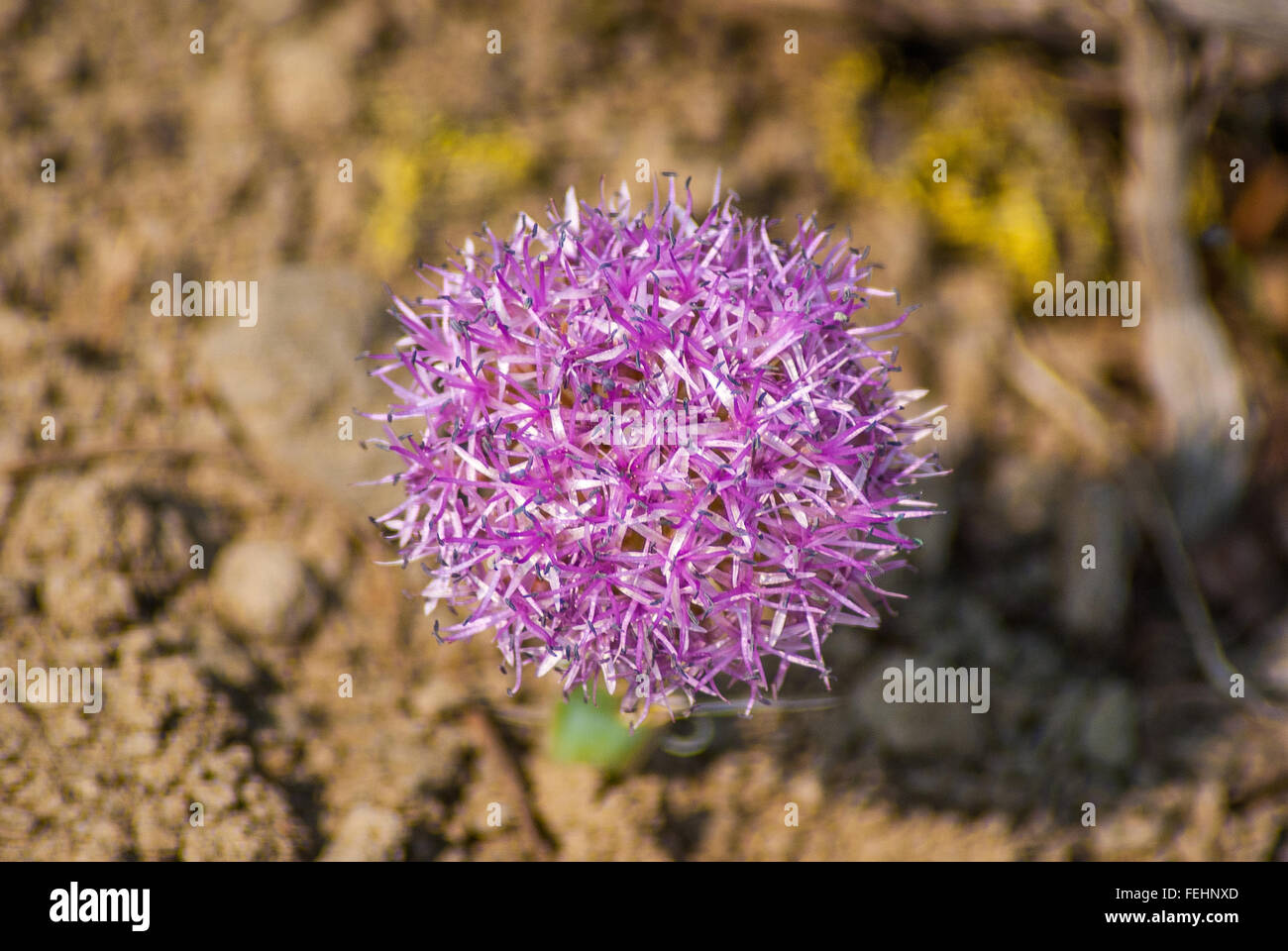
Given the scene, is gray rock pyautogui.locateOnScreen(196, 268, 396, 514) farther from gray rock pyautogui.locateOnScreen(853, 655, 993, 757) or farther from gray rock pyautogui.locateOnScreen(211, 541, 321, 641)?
gray rock pyautogui.locateOnScreen(853, 655, 993, 757)

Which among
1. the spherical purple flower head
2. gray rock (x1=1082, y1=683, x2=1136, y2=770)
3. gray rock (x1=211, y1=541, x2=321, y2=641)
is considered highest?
the spherical purple flower head

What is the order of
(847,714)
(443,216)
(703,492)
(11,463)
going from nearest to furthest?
1. (703,492)
2. (11,463)
3. (847,714)
4. (443,216)

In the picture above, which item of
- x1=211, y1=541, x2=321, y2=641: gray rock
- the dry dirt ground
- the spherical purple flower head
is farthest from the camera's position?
x1=211, y1=541, x2=321, y2=641: gray rock

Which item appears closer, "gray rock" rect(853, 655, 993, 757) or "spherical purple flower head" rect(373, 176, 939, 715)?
"spherical purple flower head" rect(373, 176, 939, 715)

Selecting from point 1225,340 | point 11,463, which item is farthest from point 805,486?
point 1225,340

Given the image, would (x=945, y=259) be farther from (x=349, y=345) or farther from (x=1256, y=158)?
(x=349, y=345)

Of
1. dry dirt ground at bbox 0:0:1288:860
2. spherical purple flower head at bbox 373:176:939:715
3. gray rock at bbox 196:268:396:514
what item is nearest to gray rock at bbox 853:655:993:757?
dry dirt ground at bbox 0:0:1288:860

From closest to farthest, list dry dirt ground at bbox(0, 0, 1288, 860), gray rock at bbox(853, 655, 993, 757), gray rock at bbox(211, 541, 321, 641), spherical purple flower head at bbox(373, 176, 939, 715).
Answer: spherical purple flower head at bbox(373, 176, 939, 715) → dry dirt ground at bbox(0, 0, 1288, 860) → gray rock at bbox(211, 541, 321, 641) → gray rock at bbox(853, 655, 993, 757)

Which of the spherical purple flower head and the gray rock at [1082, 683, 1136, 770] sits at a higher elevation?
the spherical purple flower head

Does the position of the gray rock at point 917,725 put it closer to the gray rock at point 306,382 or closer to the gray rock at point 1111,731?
the gray rock at point 1111,731
